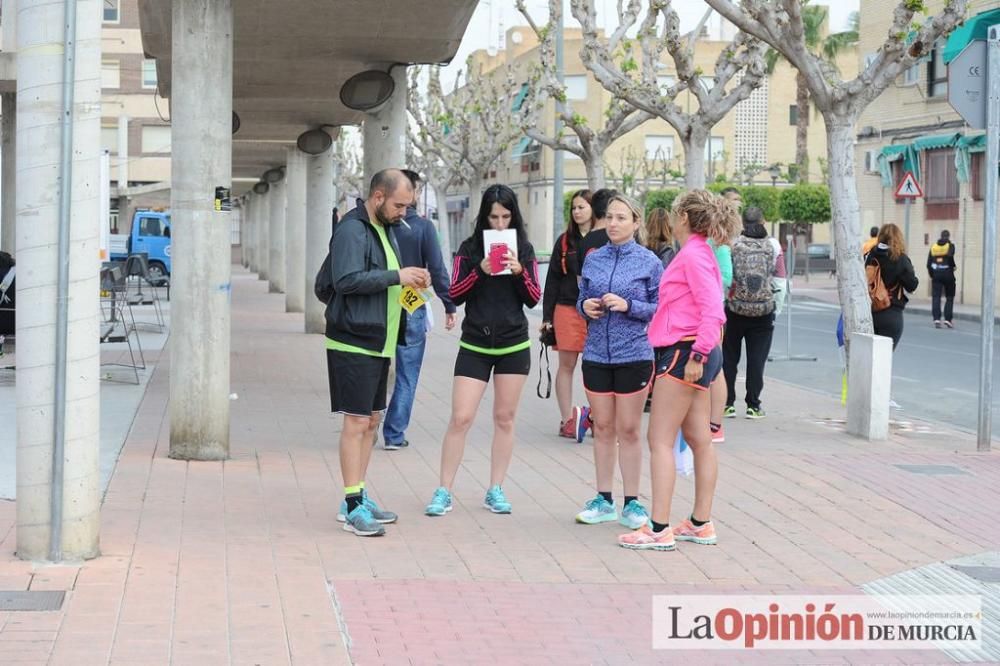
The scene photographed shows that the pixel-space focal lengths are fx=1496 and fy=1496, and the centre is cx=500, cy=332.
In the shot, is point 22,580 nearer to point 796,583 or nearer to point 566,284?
point 796,583

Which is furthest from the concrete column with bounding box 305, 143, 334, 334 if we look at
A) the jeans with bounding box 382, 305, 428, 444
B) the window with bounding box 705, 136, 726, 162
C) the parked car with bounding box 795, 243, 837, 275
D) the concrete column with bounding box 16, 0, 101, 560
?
the window with bounding box 705, 136, 726, 162

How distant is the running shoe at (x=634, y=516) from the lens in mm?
7980

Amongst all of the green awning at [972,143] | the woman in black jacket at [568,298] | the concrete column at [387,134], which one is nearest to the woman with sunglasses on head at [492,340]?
the woman in black jacket at [568,298]

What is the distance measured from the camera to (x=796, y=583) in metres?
6.88

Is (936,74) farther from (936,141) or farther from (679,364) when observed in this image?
(679,364)

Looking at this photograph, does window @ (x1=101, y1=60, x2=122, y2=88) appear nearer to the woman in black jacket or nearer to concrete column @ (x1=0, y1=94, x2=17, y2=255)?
concrete column @ (x1=0, y1=94, x2=17, y2=255)

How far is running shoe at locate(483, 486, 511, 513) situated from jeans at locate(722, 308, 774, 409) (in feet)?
15.9

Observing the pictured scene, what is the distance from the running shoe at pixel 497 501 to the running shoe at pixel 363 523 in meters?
0.89

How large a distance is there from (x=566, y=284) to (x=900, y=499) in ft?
9.87

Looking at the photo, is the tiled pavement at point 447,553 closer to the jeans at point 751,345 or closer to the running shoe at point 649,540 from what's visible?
the running shoe at point 649,540

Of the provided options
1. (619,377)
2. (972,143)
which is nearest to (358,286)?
(619,377)

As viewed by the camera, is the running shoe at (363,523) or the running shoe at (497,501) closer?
the running shoe at (363,523)

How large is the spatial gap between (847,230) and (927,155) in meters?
25.5

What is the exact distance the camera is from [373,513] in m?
7.92
